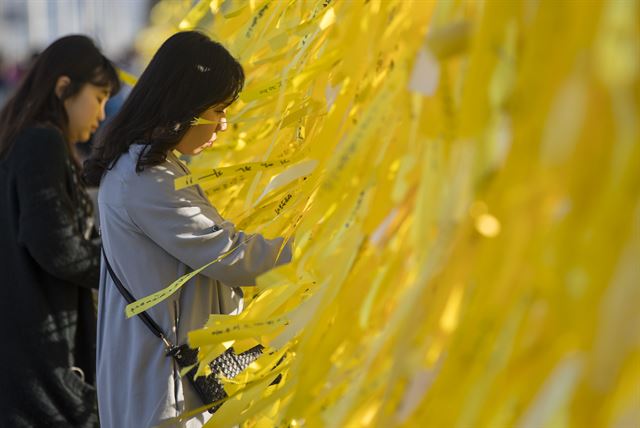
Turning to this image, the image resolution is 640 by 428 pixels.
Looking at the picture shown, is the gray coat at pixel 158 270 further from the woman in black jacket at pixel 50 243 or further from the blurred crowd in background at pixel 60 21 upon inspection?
the blurred crowd in background at pixel 60 21

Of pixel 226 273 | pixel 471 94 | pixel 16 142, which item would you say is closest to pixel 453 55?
pixel 471 94

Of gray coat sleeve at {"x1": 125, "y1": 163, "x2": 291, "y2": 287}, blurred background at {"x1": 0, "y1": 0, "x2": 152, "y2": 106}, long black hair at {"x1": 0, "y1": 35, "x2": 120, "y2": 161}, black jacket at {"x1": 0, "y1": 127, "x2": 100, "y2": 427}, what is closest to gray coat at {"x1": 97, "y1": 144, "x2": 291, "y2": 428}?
gray coat sleeve at {"x1": 125, "y1": 163, "x2": 291, "y2": 287}

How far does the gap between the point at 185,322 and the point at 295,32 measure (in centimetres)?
58

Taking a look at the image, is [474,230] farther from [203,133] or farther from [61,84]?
[61,84]

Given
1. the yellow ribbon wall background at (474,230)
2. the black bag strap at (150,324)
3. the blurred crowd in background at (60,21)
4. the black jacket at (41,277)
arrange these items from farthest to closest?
the blurred crowd in background at (60,21), the black jacket at (41,277), the black bag strap at (150,324), the yellow ribbon wall background at (474,230)

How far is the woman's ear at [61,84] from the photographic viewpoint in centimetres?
258

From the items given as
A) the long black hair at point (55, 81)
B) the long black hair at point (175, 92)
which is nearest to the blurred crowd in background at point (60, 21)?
the long black hair at point (55, 81)

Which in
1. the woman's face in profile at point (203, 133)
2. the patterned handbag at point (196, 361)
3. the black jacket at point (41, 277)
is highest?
the woman's face in profile at point (203, 133)

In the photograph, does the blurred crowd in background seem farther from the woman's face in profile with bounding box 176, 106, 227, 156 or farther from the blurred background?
the woman's face in profile with bounding box 176, 106, 227, 156

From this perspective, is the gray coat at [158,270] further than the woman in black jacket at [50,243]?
No

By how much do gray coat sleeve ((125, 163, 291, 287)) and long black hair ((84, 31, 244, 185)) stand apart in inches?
1.8

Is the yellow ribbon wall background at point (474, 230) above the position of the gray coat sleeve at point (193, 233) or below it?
above

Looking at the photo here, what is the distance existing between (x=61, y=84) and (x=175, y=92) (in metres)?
0.83

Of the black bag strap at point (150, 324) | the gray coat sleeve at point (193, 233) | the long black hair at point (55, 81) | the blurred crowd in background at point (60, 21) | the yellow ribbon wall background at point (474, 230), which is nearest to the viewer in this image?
the yellow ribbon wall background at point (474, 230)
